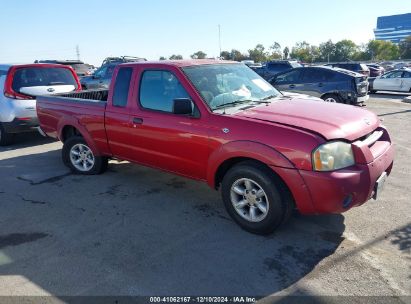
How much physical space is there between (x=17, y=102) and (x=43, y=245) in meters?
5.07

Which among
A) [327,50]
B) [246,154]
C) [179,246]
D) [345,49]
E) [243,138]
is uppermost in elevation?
[345,49]

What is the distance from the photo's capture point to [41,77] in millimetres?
8359

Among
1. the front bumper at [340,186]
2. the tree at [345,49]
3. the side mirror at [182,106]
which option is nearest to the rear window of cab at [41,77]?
the side mirror at [182,106]

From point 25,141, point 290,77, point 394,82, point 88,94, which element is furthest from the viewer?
point 394,82

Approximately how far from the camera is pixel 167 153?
4.57 meters

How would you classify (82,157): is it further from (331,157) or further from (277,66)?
(277,66)

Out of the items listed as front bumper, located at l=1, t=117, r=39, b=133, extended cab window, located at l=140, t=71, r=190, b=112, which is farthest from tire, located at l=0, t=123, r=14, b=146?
extended cab window, located at l=140, t=71, r=190, b=112

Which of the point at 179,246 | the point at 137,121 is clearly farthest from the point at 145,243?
the point at 137,121

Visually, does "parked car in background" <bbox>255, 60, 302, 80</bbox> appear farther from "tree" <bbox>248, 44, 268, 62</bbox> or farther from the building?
the building

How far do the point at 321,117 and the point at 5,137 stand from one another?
23.1ft

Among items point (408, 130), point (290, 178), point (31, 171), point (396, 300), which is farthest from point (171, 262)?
point (408, 130)

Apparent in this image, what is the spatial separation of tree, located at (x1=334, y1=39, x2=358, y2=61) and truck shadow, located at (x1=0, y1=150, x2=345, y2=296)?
116177 mm

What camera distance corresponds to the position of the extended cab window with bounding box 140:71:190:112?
4.43 m

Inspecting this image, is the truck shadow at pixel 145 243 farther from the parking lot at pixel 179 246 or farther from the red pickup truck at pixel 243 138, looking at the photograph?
the red pickup truck at pixel 243 138
